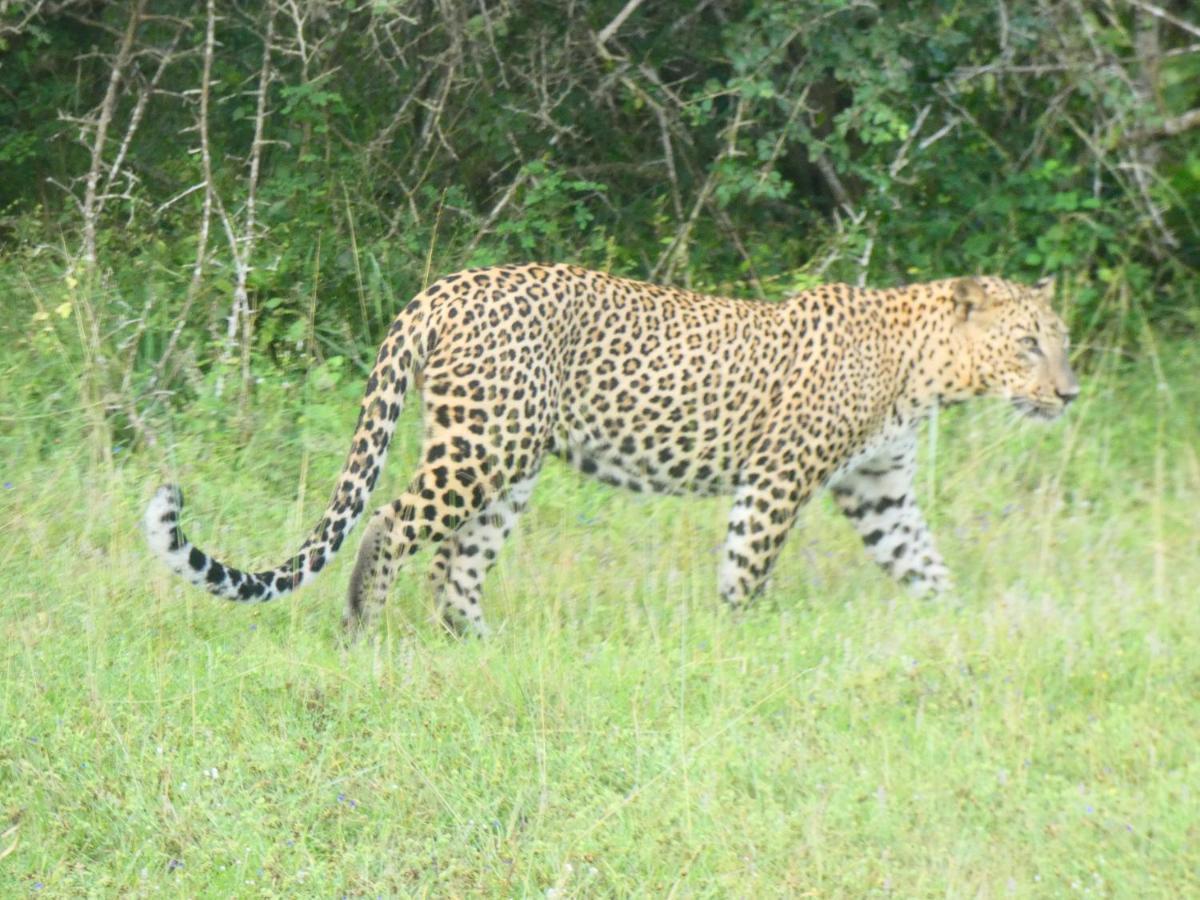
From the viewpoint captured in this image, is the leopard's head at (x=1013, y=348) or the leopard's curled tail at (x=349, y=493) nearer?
the leopard's curled tail at (x=349, y=493)

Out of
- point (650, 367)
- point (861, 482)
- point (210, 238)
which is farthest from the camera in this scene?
point (210, 238)

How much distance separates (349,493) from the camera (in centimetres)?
590

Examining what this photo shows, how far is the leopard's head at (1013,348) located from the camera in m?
6.81

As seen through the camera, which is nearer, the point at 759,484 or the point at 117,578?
the point at 117,578

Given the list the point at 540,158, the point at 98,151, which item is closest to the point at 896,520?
the point at 540,158

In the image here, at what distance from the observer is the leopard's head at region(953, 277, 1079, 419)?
6812 mm

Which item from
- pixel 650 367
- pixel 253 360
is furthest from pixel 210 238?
pixel 650 367

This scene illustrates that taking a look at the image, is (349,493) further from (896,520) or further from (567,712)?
(896,520)

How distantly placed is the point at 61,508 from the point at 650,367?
2157 millimetres

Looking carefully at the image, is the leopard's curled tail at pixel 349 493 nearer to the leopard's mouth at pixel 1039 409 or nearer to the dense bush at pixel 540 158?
the dense bush at pixel 540 158

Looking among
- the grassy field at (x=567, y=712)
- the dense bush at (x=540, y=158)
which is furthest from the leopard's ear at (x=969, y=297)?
the dense bush at (x=540, y=158)

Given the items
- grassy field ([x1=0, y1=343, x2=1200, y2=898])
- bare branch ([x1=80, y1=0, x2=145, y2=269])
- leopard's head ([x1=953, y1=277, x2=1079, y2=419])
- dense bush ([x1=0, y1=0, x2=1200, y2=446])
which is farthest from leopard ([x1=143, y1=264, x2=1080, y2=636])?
bare branch ([x1=80, y1=0, x2=145, y2=269])

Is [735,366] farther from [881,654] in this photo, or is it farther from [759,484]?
[881,654]

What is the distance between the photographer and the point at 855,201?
32.4ft
